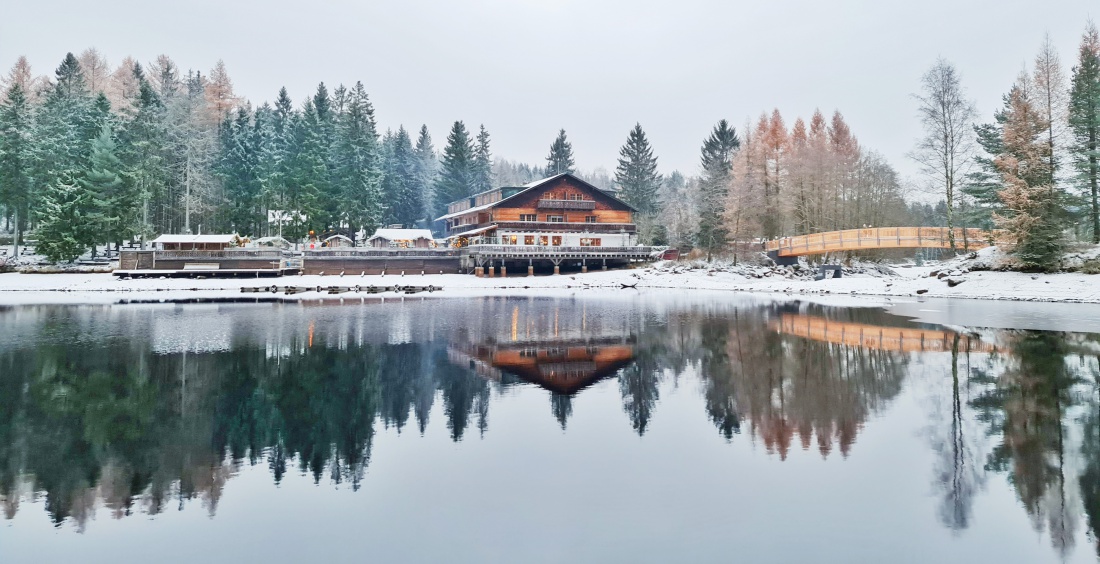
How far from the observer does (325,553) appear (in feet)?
21.1

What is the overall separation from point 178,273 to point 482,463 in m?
57.1

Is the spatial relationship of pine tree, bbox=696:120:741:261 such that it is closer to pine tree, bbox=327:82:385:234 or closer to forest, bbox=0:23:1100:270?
forest, bbox=0:23:1100:270

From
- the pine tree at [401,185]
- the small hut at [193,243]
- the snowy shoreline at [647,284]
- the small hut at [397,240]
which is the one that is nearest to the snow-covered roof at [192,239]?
the small hut at [193,243]

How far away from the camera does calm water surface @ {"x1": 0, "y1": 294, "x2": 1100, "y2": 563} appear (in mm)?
6723

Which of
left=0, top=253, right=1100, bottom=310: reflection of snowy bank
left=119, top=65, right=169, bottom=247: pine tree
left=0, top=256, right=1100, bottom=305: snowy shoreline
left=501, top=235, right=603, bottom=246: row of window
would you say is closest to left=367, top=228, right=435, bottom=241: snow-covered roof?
left=0, top=256, right=1100, bottom=305: snowy shoreline

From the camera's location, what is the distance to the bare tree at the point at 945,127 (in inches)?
1679

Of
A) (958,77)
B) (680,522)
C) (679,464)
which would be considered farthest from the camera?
(958,77)

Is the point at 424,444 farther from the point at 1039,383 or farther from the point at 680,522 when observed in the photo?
the point at 1039,383

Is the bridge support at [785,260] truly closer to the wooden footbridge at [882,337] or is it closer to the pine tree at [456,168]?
the wooden footbridge at [882,337]

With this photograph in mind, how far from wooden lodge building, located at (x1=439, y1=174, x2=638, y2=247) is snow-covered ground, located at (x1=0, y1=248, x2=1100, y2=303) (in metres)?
7.21

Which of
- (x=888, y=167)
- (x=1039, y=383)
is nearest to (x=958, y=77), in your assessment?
(x=888, y=167)

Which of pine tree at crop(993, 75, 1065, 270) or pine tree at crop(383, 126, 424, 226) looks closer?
pine tree at crop(993, 75, 1065, 270)

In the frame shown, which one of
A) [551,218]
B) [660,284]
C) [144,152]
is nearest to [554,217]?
[551,218]

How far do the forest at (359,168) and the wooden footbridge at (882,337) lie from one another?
18.8 m
